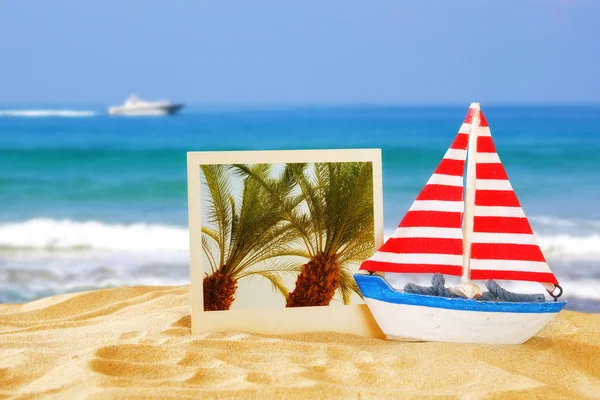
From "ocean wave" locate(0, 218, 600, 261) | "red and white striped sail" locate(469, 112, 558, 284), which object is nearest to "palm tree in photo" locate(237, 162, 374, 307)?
"red and white striped sail" locate(469, 112, 558, 284)

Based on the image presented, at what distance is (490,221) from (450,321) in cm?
34

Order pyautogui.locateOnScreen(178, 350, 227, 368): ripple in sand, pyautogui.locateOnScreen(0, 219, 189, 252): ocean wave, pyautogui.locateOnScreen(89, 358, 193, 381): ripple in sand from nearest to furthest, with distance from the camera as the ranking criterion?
1. pyautogui.locateOnScreen(89, 358, 193, 381): ripple in sand
2. pyautogui.locateOnScreen(178, 350, 227, 368): ripple in sand
3. pyautogui.locateOnScreen(0, 219, 189, 252): ocean wave

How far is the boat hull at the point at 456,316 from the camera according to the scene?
2.54 meters

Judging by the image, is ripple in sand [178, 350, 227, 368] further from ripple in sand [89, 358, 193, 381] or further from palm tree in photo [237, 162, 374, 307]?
palm tree in photo [237, 162, 374, 307]

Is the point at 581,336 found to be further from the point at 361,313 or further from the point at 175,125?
the point at 175,125

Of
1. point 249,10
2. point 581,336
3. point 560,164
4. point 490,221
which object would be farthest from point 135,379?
point 249,10

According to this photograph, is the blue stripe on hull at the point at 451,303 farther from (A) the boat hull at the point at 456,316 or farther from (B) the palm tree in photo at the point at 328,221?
(B) the palm tree in photo at the point at 328,221

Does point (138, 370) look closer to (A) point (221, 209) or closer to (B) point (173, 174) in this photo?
(A) point (221, 209)

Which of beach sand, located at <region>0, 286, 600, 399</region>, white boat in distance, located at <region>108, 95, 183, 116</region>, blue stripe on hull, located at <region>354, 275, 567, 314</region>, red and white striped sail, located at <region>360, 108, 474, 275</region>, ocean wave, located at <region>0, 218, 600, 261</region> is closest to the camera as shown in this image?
beach sand, located at <region>0, 286, 600, 399</region>

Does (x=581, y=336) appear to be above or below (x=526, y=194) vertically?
below

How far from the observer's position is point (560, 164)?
34.6ft

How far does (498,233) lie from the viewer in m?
2.64

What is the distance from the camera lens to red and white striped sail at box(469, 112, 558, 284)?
261 centimetres

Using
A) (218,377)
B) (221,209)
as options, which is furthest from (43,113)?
(218,377)
